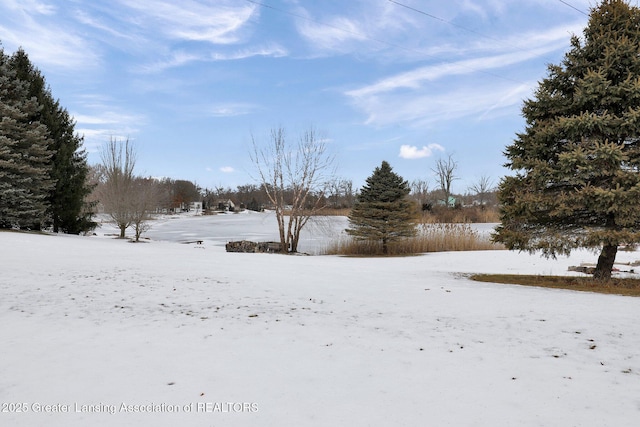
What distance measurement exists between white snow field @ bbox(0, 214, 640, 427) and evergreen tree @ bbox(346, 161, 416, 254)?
1136 cm

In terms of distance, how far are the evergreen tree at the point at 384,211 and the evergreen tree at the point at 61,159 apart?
15828 millimetres

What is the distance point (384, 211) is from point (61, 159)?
58.3ft

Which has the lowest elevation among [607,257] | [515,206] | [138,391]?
[138,391]

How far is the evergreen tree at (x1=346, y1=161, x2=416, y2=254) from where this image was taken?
728 inches

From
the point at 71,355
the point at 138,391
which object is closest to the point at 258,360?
the point at 138,391

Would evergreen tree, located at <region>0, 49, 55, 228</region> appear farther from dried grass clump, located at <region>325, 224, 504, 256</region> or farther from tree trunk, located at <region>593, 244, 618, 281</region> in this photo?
tree trunk, located at <region>593, 244, 618, 281</region>

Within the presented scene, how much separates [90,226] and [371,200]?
56.4 ft

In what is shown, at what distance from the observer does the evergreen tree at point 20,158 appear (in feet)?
59.9

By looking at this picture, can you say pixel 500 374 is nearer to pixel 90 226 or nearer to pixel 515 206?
pixel 515 206

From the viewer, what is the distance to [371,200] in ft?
62.2

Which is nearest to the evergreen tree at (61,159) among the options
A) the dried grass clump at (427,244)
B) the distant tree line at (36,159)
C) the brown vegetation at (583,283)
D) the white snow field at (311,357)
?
the distant tree line at (36,159)

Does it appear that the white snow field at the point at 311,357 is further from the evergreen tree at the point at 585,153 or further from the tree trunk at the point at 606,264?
the tree trunk at the point at 606,264

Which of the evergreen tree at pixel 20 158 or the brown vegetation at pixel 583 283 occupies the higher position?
the evergreen tree at pixel 20 158

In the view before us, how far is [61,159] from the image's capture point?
859 inches
